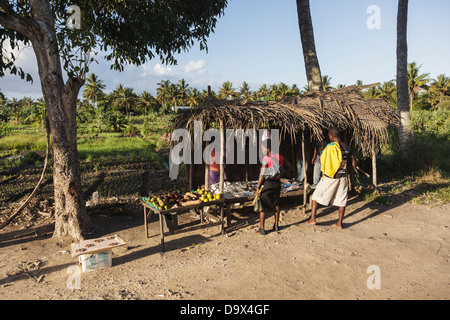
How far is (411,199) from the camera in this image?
776cm

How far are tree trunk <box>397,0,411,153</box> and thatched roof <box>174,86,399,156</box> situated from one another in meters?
3.15

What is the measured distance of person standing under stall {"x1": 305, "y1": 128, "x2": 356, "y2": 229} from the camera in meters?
5.53

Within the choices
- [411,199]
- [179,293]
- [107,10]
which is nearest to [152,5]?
[107,10]

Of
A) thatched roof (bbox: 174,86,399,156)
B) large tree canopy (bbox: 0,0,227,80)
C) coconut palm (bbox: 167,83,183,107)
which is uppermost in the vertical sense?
coconut palm (bbox: 167,83,183,107)

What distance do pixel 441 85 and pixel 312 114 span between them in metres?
39.6

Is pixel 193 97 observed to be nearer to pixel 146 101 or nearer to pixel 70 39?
pixel 146 101

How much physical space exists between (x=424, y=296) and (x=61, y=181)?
5.79 metres

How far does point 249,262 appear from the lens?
453cm

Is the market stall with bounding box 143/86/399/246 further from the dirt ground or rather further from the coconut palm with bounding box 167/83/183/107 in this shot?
the coconut palm with bounding box 167/83/183/107

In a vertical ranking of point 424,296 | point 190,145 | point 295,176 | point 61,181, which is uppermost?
point 190,145

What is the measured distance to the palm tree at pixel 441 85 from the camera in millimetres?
36656

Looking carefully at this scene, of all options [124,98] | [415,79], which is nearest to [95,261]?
[415,79]

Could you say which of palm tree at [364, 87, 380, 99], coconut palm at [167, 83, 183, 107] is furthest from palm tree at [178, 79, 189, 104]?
palm tree at [364, 87, 380, 99]

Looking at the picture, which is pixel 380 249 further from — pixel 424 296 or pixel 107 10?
pixel 107 10
